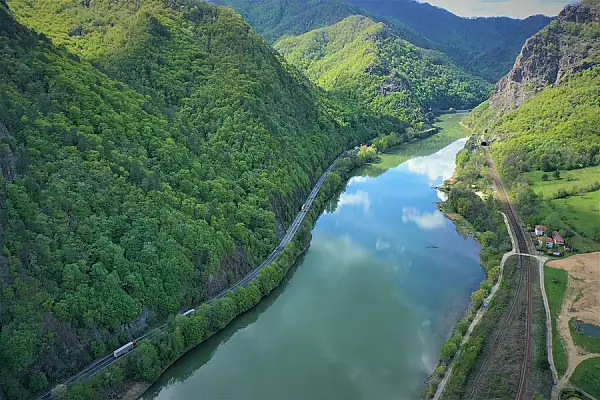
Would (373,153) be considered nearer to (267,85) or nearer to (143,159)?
(267,85)

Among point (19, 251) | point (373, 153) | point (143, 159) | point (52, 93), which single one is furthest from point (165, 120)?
point (373, 153)

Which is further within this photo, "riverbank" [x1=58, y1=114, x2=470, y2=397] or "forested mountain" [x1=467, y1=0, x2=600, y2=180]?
"forested mountain" [x1=467, y1=0, x2=600, y2=180]

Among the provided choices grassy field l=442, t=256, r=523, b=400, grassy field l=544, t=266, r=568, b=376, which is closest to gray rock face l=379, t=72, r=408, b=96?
grassy field l=544, t=266, r=568, b=376

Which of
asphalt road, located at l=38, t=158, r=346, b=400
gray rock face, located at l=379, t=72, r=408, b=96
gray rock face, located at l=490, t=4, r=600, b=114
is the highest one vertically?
gray rock face, located at l=490, t=4, r=600, b=114

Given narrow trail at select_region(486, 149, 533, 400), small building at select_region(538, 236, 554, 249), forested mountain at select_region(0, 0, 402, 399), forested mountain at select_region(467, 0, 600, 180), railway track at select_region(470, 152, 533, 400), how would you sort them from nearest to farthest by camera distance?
forested mountain at select_region(0, 0, 402, 399) < railway track at select_region(470, 152, 533, 400) < narrow trail at select_region(486, 149, 533, 400) < small building at select_region(538, 236, 554, 249) < forested mountain at select_region(467, 0, 600, 180)

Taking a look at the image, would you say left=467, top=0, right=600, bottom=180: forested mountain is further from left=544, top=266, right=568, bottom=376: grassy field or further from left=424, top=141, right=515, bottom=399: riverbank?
left=544, top=266, right=568, bottom=376: grassy field

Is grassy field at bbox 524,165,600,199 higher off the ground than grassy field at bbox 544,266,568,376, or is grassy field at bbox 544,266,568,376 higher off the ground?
grassy field at bbox 524,165,600,199
